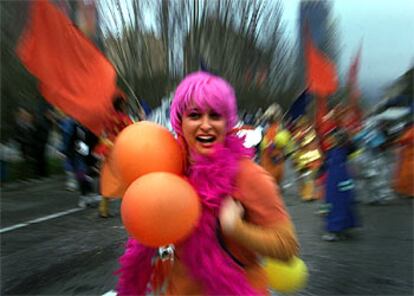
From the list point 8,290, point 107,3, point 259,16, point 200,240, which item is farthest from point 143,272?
point 259,16

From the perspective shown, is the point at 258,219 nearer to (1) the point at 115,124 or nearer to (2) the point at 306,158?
(1) the point at 115,124

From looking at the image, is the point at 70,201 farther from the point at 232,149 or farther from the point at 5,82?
the point at 232,149

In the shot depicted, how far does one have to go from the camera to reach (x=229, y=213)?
2051mm

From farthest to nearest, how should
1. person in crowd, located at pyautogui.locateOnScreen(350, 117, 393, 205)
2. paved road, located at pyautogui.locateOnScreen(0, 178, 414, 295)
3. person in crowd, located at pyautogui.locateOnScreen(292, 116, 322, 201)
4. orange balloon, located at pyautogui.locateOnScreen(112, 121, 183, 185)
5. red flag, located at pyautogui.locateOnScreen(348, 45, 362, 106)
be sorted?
1. person in crowd, located at pyautogui.locateOnScreen(292, 116, 322, 201)
2. person in crowd, located at pyautogui.locateOnScreen(350, 117, 393, 205)
3. red flag, located at pyautogui.locateOnScreen(348, 45, 362, 106)
4. paved road, located at pyautogui.locateOnScreen(0, 178, 414, 295)
5. orange balloon, located at pyautogui.locateOnScreen(112, 121, 183, 185)

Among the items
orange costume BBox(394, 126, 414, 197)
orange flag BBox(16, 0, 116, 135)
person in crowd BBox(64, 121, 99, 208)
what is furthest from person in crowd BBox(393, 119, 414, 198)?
orange flag BBox(16, 0, 116, 135)

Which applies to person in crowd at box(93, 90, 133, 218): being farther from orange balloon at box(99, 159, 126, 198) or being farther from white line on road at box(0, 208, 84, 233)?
white line on road at box(0, 208, 84, 233)

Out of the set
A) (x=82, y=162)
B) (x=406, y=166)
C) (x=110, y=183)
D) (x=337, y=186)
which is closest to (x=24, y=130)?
(x=82, y=162)

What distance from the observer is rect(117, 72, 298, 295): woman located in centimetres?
208

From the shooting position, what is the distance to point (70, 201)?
1092 cm

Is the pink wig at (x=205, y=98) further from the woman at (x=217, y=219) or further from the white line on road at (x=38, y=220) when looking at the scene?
the white line on road at (x=38, y=220)

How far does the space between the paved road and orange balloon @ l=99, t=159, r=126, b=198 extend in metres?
2.76

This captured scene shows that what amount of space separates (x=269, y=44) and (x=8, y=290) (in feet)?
78.5

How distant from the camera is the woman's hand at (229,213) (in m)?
2.03

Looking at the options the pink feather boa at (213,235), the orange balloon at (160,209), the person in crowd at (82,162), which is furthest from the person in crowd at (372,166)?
the orange balloon at (160,209)
